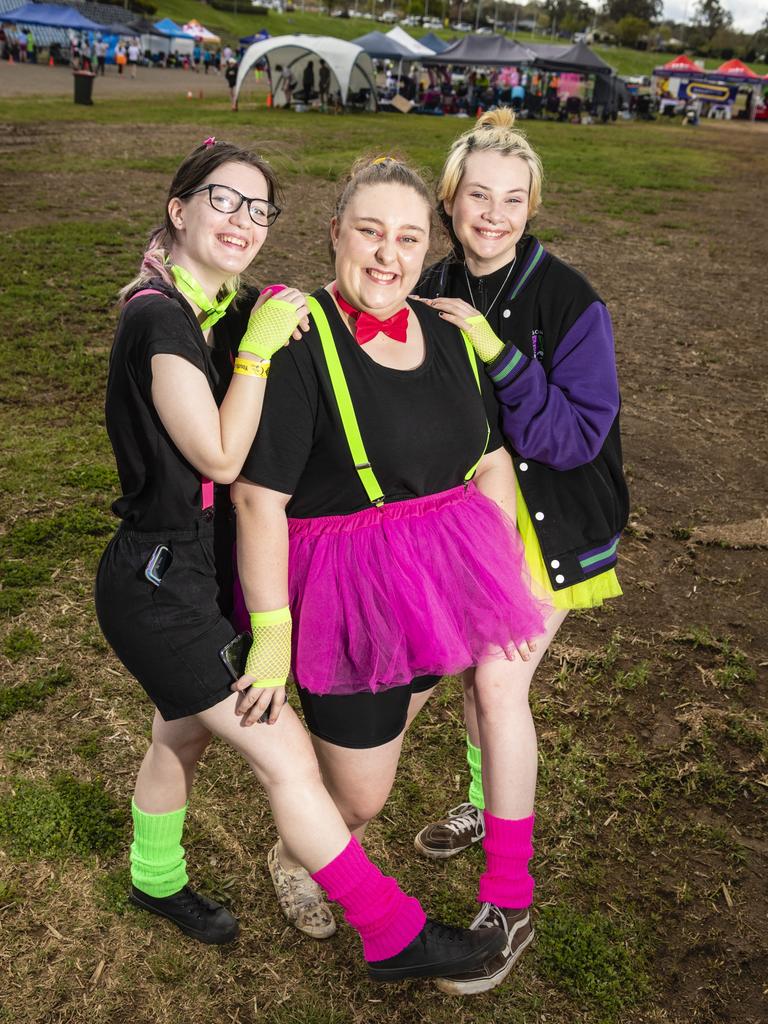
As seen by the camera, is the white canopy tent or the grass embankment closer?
the white canopy tent

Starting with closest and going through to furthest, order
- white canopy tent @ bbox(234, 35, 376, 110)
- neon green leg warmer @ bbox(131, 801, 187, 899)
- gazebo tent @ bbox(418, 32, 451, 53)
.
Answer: neon green leg warmer @ bbox(131, 801, 187, 899) → white canopy tent @ bbox(234, 35, 376, 110) → gazebo tent @ bbox(418, 32, 451, 53)

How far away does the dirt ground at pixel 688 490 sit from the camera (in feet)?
9.64

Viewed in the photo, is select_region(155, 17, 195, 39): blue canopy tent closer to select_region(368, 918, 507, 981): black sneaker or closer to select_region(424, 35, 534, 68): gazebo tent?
select_region(424, 35, 534, 68): gazebo tent

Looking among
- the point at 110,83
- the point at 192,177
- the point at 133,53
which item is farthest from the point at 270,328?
the point at 133,53

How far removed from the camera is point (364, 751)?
248 cm

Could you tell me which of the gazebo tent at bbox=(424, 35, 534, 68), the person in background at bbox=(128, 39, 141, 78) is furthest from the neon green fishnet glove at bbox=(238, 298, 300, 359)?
the person in background at bbox=(128, 39, 141, 78)

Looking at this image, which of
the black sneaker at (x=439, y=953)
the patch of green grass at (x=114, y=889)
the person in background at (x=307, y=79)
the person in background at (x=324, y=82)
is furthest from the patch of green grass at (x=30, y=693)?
the person in background at (x=324, y=82)

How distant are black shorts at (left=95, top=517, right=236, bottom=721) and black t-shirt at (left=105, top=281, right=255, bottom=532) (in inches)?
2.8

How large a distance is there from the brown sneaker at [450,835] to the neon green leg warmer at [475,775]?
2.5 inches

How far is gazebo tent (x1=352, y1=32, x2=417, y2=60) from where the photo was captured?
36.2m

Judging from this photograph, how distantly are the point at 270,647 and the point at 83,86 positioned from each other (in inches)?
1127

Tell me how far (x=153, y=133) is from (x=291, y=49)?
1292cm

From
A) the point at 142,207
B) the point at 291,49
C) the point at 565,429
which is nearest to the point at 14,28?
the point at 291,49

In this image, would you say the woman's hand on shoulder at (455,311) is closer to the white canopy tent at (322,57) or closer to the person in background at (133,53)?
the white canopy tent at (322,57)
